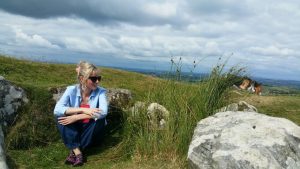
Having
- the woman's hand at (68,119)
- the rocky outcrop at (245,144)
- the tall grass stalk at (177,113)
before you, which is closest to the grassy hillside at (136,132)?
the tall grass stalk at (177,113)

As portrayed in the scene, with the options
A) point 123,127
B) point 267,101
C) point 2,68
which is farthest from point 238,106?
point 2,68

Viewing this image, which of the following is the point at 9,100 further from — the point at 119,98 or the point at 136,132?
the point at 136,132

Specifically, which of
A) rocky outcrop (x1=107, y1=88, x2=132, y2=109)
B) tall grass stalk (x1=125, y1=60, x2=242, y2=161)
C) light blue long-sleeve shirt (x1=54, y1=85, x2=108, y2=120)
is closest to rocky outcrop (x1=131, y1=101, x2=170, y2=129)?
tall grass stalk (x1=125, y1=60, x2=242, y2=161)

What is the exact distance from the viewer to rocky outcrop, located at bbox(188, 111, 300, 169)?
8.01 metres

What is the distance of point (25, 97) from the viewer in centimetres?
1161

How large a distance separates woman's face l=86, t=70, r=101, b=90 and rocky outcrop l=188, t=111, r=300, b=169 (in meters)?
2.47

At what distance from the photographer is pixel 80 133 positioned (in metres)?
10.4

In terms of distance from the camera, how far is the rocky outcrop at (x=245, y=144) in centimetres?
801

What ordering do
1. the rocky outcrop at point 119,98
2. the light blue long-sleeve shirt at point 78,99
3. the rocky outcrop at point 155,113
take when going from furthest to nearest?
the rocky outcrop at point 119,98 → the rocky outcrop at point 155,113 → the light blue long-sleeve shirt at point 78,99

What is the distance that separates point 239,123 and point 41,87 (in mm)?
5554

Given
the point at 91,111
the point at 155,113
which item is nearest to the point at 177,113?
the point at 155,113

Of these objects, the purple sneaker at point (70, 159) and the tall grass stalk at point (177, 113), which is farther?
the purple sneaker at point (70, 159)

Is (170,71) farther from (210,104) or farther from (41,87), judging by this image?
(41,87)

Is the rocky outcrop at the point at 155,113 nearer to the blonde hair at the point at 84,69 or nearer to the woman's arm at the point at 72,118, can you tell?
the woman's arm at the point at 72,118
